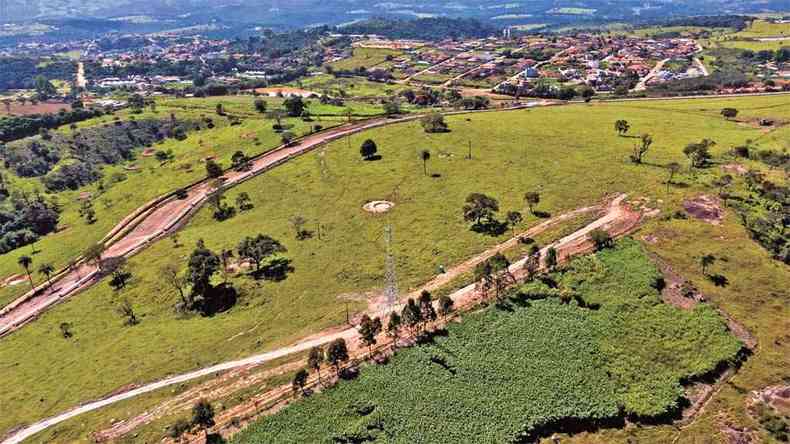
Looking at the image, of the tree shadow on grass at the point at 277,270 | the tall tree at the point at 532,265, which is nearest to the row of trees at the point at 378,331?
the tall tree at the point at 532,265

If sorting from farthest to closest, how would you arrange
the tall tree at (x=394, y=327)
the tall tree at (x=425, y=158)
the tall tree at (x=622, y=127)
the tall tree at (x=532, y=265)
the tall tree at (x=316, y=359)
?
1. the tall tree at (x=622, y=127)
2. the tall tree at (x=425, y=158)
3. the tall tree at (x=532, y=265)
4. the tall tree at (x=394, y=327)
5. the tall tree at (x=316, y=359)

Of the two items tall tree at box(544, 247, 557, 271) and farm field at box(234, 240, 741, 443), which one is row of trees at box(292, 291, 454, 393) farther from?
tall tree at box(544, 247, 557, 271)

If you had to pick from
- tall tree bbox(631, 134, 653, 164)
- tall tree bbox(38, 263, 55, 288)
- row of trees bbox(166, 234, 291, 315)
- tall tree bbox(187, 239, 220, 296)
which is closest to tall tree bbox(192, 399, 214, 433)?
row of trees bbox(166, 234, 291, 315)

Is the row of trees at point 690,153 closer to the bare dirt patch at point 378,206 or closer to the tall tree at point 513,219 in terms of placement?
the tall tree at point 513,219

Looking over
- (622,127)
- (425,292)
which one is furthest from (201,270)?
(622,127)

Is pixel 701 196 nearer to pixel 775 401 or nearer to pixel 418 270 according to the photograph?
pixel 775 401

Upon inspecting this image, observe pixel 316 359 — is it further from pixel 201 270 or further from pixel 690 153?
pixel 690 153
